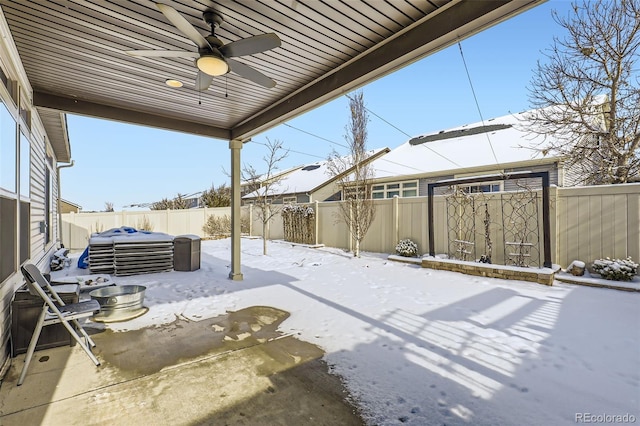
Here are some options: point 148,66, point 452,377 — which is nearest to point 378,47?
point 148,66

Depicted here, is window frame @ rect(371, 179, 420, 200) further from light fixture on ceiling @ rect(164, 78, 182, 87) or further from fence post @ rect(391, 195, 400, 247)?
light fixture on ceiling @ rect(164, 78, 182, 87)

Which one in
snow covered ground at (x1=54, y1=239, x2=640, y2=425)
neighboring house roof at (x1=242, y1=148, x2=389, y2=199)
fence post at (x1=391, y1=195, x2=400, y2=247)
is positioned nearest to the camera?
snow covered ground at (x1=54, y1=239, x2=640, y2=425)

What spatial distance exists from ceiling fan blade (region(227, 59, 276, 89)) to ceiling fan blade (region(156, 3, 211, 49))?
0.28m

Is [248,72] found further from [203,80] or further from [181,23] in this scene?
[181,23]

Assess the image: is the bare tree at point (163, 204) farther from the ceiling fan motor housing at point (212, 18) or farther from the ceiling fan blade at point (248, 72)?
the ceiling fan motor housing at point (212, 18)

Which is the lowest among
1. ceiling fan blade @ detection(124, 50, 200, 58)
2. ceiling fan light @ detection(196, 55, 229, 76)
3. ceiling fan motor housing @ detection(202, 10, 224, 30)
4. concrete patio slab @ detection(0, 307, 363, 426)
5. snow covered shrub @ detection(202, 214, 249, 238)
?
concrete patio slab @ detection(0, 307, 363, 426)

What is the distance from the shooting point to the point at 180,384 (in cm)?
228

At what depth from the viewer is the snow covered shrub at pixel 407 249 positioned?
7.63 m

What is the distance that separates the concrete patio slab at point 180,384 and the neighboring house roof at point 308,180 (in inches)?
440

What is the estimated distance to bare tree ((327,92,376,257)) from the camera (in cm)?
870

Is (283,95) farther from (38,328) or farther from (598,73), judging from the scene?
(598,73)

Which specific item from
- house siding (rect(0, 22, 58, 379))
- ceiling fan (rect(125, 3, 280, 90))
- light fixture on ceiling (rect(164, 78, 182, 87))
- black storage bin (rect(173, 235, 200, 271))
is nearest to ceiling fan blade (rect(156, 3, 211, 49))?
ceiling fan (rect(125, 3, 280, 90))

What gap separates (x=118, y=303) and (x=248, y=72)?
3.06m

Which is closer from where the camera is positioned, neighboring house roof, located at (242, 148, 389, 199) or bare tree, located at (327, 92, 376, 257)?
bare tree, located at (327, 92, 376, 257)
